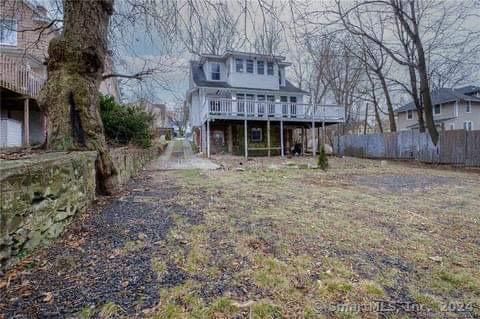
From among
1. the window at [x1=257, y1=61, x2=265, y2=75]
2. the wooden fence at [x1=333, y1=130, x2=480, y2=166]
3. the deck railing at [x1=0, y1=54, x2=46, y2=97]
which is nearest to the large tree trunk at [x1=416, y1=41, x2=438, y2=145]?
the wooden fence at [x1=333, y1=130, x2=480, y2=166]

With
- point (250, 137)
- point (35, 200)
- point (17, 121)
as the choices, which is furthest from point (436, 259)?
point (250, 137)

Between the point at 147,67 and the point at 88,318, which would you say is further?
the point at 147,67

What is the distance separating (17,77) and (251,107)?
428 inches

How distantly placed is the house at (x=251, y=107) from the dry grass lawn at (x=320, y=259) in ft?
41.1

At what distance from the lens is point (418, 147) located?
1520 centimetres

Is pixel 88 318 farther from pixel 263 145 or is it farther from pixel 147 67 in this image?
pixel 263 145

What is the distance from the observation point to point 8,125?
9602 millimetres

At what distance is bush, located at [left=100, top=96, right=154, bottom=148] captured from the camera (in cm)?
957

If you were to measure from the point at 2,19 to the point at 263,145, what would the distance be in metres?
15.2

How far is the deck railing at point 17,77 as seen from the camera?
31.1 ft

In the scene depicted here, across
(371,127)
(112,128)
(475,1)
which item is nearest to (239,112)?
(112,128)

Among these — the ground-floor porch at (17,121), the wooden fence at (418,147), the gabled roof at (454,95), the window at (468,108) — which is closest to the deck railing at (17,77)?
the ground-floor porch at (17,121)

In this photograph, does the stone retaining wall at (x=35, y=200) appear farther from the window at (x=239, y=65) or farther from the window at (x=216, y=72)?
the window at (x=216, y=72)

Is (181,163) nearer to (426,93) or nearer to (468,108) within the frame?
(426,93)
